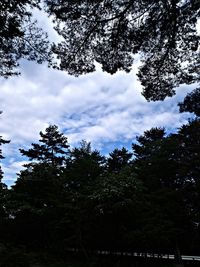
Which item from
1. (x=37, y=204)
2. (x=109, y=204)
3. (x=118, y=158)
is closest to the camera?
(x=109, y=204)

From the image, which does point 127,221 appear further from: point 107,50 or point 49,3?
point 49,3

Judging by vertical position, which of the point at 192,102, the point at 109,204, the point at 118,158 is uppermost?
the point at 118,158

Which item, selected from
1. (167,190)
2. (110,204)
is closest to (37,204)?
(110,204)

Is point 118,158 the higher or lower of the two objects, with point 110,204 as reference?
higher

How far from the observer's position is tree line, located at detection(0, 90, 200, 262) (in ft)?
57.9

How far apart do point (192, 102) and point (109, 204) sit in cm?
952

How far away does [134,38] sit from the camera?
7.91m

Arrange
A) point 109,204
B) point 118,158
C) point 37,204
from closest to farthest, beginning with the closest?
point 109,204 < point 37,204 < point 118,158

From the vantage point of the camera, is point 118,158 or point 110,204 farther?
point 118,158

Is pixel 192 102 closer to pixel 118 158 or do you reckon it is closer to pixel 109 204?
pixel 109 204

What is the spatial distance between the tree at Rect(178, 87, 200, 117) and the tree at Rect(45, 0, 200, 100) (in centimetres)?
80

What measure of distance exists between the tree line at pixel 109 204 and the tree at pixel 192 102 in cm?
834

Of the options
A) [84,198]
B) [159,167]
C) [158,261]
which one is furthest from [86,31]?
[159,167]

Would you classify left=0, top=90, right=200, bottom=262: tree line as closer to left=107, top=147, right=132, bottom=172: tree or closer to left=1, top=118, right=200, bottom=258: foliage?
left=1, top=118, right=200, bottom=258: foliage
